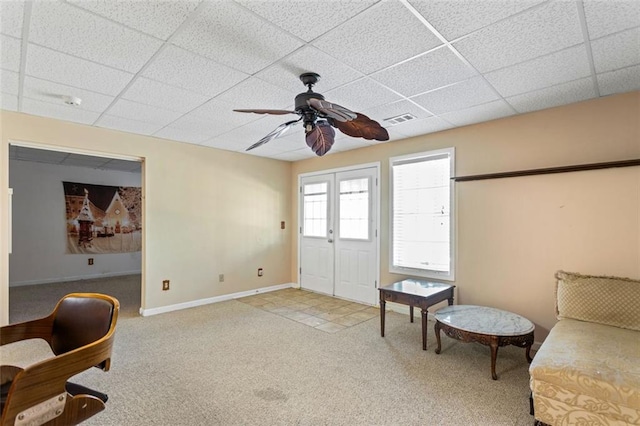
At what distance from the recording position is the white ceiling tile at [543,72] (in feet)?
7.09

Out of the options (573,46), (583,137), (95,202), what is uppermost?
(573,46)

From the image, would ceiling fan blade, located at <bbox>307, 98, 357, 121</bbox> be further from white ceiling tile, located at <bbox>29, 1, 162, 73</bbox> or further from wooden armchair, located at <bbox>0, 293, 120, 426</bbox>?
wooden armchair, located at <bbox>0, 293, 120, 426</bbox>

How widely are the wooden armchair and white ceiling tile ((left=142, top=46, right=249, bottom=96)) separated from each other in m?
1.66

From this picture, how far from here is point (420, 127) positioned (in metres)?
3.81

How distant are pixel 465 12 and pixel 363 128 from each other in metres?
0.99

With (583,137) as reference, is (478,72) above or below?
above

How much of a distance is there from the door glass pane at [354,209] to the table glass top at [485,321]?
195cm

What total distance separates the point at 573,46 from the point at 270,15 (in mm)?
1973

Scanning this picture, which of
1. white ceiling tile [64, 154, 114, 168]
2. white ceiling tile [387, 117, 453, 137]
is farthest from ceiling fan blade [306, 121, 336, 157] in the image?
white ceiling tile [64, 154, 114, 168]

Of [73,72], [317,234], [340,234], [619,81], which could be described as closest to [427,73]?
[619,81]

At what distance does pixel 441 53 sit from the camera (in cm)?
214

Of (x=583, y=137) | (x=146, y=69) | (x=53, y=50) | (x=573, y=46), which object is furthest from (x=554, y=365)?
(x=53, y=50)

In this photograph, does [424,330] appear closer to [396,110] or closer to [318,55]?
A: [396,110]

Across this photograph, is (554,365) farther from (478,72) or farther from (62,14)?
(62,14)
